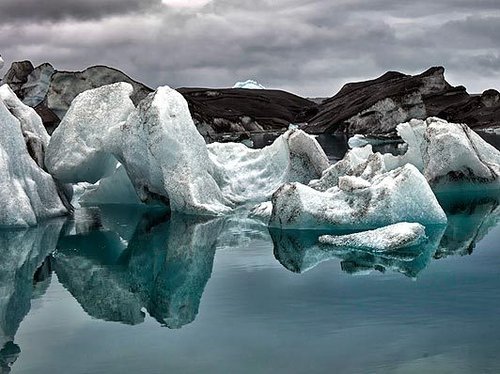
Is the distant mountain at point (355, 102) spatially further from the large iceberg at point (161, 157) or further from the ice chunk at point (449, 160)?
the ice chunk at point (449, 160)

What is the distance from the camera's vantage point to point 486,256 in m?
11.8

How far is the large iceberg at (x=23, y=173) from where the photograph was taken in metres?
14.5

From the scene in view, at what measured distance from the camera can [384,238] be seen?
1196cm

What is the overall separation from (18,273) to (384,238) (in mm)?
5235

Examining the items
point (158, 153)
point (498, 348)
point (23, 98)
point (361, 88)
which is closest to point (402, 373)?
point (498, 348)

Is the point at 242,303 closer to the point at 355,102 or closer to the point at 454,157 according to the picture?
the point at 454,157

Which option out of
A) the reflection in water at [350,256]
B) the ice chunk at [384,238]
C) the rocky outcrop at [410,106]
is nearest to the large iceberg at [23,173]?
the reflection in water at [350,256]

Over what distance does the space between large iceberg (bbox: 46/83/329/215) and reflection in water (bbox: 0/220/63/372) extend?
195cm

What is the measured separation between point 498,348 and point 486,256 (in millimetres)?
4842

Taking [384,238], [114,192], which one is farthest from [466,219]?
[114,192]

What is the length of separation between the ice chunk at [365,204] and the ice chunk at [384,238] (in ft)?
2.93

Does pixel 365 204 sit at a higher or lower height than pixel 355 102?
higher

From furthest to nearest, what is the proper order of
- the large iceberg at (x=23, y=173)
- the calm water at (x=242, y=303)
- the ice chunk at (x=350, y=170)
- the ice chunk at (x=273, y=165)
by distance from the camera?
the ice chunk at (x=273, y=165) → the ice chunk at (x=350, y=170) → the large iceberg at (x=23, y=173) → the calm water at (x=242, y=303)

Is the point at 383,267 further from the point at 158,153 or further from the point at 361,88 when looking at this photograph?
the point at 361,88
